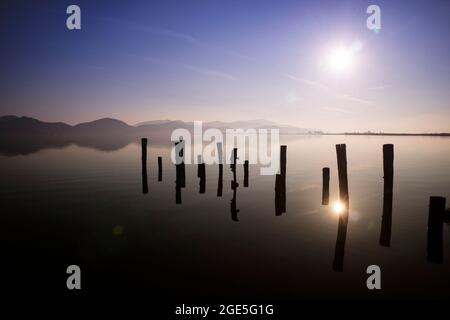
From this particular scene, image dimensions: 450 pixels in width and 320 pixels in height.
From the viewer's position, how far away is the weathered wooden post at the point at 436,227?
7.92m

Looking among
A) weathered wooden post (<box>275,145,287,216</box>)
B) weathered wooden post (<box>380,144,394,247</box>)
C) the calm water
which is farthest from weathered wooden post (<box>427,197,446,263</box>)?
weathered wooden post (<box>275,145,287,216</box>)

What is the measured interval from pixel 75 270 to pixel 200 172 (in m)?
12.1

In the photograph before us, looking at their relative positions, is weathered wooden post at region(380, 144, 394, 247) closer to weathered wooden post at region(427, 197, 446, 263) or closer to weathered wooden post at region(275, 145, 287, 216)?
weathered wooden post at region(427, 197, 446, 263)

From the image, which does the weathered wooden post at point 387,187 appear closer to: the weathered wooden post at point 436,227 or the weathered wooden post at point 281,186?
the weathered wooden post at point 436,227

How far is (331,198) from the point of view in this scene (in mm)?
18453

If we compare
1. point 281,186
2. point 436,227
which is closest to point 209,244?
point 281,186

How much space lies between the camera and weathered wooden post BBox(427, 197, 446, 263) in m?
7.92

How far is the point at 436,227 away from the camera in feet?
26.4

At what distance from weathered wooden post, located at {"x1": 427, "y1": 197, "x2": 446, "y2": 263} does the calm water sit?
792mm

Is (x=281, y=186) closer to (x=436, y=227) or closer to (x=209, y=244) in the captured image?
(x=209, y=244)

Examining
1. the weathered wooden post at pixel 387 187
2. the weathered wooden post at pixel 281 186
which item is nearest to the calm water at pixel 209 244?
the weathered wooden post at pixel 281 186

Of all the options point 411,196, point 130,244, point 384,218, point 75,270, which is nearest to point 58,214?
point 130,244
